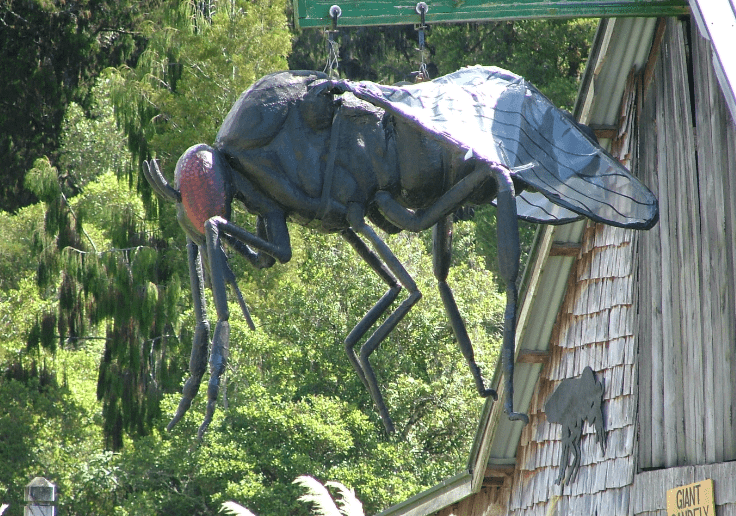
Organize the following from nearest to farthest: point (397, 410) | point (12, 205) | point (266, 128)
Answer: point (266, 128), point (397, 410), point (12, 205)

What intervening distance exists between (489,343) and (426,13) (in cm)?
1278

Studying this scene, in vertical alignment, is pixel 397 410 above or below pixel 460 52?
below

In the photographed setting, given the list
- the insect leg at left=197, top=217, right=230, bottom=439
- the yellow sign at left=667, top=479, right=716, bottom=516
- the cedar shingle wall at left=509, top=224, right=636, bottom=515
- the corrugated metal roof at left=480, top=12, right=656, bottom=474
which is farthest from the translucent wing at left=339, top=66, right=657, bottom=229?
the cedar shingle wall at left=509, top=224, right=636, bottom=515

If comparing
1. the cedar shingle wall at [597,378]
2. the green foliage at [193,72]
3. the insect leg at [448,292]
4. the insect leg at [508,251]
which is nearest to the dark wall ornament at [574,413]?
the cedar shingle wall at [597,378]

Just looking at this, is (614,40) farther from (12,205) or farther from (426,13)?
(12,205)

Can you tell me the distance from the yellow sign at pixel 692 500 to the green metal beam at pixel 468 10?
7.61ft

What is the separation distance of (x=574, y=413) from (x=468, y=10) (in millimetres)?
3239

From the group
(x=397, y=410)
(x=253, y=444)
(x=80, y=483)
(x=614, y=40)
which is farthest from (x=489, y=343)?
(x=614, y=40)

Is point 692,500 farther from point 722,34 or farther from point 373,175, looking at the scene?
point 373,175

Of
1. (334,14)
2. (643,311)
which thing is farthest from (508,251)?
(643,311)

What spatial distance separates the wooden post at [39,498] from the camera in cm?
817

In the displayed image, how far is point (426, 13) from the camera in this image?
4.74 meters

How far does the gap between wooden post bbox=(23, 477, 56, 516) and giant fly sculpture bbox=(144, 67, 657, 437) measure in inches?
180

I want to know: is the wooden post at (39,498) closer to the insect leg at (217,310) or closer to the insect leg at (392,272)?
the insect leg at (392,272)
